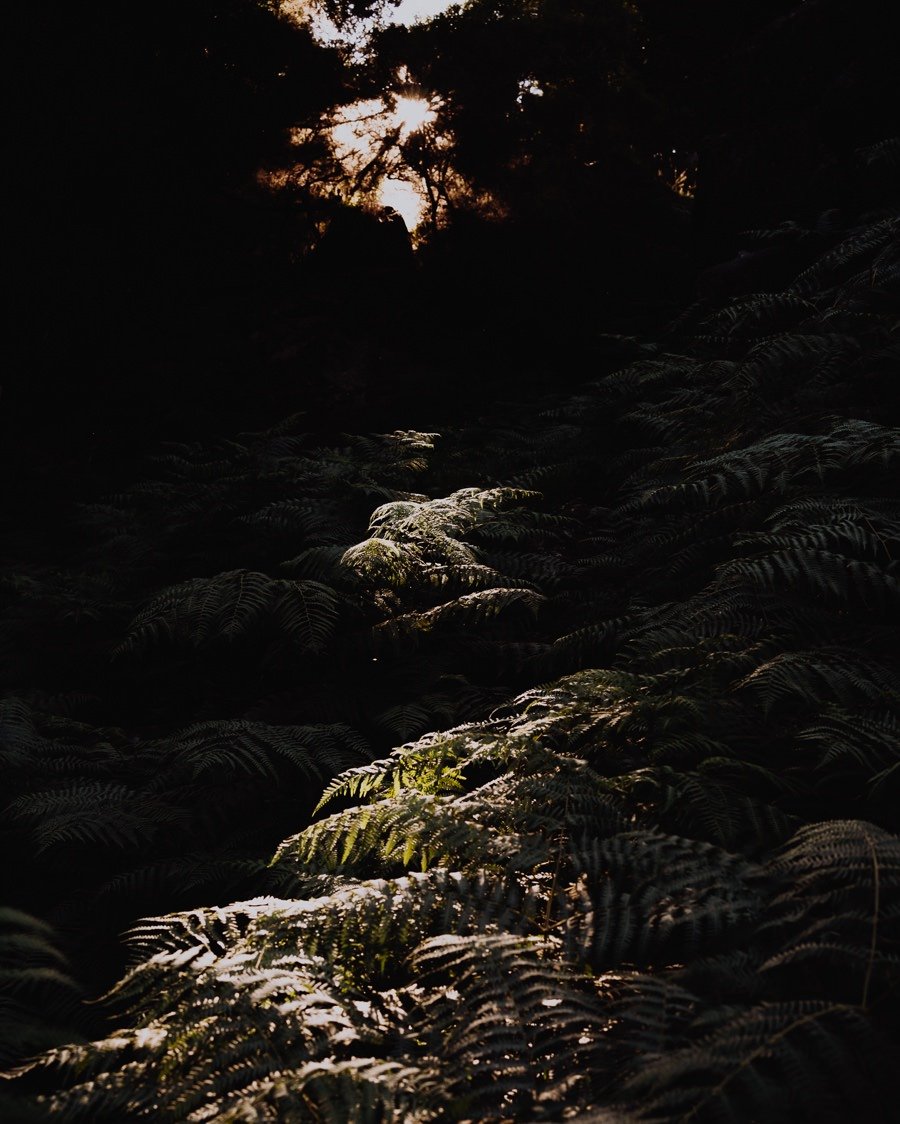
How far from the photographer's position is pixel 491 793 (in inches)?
61.9

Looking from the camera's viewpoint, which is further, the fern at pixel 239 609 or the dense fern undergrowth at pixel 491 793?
the fern at pixel 239 609

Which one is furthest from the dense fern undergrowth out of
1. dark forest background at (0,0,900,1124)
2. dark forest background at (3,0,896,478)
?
dark forest background at (3,0,896,478)

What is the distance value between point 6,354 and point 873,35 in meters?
8.34

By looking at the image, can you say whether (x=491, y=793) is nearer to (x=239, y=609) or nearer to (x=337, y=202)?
(x=239, y=609)

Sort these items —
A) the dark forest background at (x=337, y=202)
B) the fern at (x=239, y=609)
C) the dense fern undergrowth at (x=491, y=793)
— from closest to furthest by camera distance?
1. the dense fern undergrowth at (x=491, y=793)
2. the fern at (x=239, y=609)
3. the dark forest background at (x=337, y=202)

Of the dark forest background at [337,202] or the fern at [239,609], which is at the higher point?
the dark forest background at [337,202]

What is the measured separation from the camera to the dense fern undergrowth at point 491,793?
37.7 inches

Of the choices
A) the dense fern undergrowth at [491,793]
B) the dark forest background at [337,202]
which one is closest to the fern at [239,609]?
the dense fern undergrowth at [491,793]

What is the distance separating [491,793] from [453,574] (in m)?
1.43

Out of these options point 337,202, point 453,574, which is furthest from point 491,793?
point 337,202

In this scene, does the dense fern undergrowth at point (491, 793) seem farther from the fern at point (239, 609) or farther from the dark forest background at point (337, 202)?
the dark forest background at point (337, 202)

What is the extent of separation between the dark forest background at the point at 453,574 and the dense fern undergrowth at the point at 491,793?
0.01 meters

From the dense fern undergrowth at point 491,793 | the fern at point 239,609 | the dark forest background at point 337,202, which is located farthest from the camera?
the dark forest background at point 337,202

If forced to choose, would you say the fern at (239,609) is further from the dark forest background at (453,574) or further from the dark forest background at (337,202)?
the dark forest background at (337,202)
